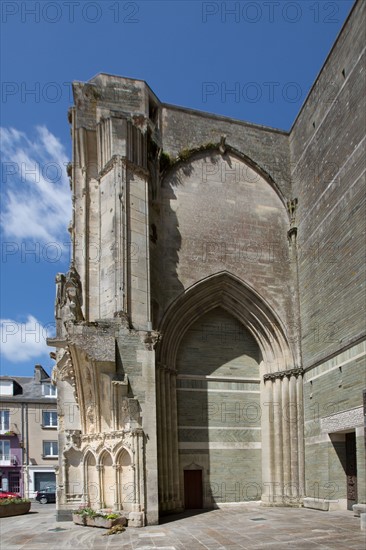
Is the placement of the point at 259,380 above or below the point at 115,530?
above

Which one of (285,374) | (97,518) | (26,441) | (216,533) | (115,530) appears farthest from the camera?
(26,441)

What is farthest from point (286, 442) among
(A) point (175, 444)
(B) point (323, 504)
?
(A) point (175, 444)

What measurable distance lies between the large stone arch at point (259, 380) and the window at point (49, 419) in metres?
20.2

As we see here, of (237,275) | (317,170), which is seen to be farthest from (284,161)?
(237,275)

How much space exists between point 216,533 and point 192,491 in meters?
5.57

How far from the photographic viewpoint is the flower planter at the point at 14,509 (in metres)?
19.5

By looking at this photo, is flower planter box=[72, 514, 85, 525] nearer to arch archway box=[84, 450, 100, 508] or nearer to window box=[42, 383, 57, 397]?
arch archway box=[84, 450, 100, 508]

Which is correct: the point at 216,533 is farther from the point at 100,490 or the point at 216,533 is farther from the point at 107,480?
the point at 100,490

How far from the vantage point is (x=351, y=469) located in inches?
667

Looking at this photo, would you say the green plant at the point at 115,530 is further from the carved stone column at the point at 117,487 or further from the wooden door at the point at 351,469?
the wooden door at the point at 351,469

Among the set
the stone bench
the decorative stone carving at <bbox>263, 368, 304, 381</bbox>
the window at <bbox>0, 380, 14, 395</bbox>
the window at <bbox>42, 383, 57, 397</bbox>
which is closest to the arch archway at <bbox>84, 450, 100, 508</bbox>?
the stone bench

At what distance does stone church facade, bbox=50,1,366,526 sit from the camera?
1630 cm

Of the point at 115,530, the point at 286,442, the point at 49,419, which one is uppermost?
the point at 286,442

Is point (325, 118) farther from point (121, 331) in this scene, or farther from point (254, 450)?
point (254, 450)
